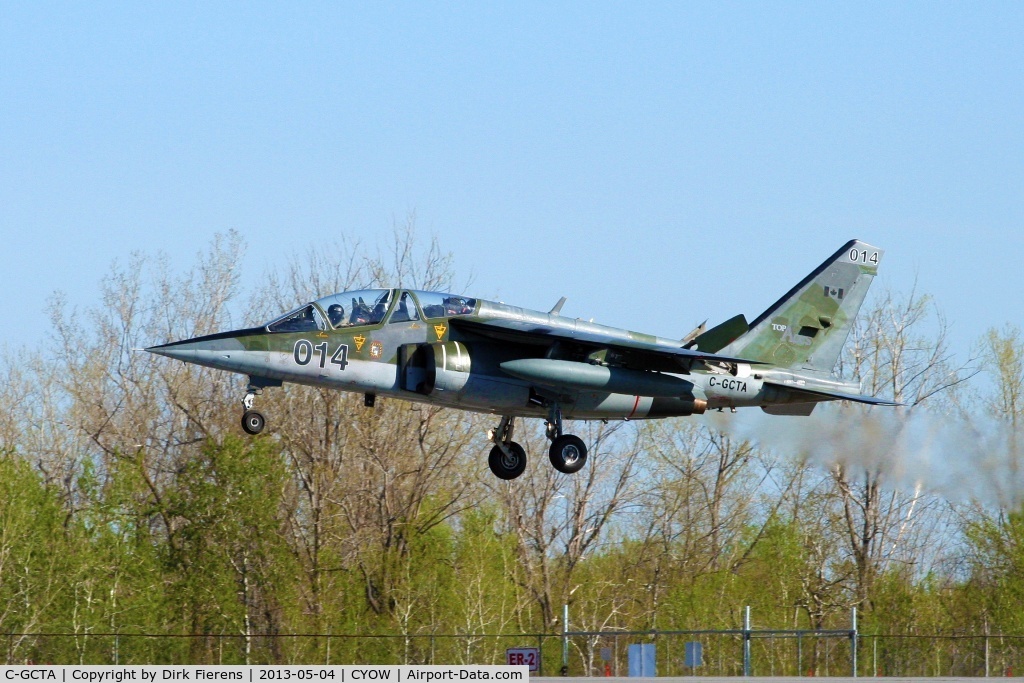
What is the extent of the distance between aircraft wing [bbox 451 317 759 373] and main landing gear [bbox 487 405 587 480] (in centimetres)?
144

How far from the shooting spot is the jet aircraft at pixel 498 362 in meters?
22.8

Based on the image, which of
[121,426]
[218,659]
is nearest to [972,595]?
[218,659]

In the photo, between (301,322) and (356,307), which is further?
(356,307)

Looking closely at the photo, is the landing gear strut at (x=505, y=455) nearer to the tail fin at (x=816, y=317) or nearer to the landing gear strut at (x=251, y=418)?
the landing gear strut at (x=251, y=418)

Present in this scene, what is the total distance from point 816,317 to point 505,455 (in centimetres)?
708

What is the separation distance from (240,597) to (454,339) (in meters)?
20.4

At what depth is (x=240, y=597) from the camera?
135ft

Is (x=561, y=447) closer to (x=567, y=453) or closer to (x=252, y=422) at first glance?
(x=567, y=453)

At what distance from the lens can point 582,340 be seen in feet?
77.1

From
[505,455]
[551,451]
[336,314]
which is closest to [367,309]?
[336,314]

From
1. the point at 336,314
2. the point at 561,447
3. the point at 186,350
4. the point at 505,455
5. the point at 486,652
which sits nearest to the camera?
the point at 186,350

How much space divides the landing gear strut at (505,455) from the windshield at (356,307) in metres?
3.38

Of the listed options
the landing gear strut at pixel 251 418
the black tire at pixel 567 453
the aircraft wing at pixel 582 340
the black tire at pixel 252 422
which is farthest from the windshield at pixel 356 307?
the black tire at pixel 567 453

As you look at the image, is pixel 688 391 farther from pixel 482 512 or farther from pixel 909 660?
pixel 482 512
